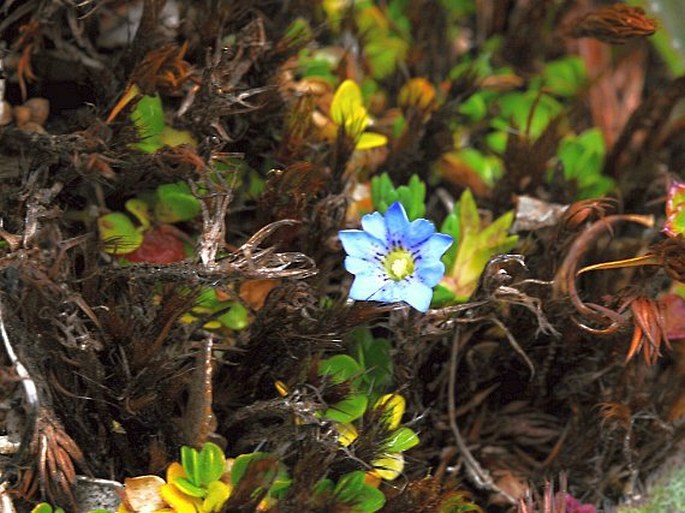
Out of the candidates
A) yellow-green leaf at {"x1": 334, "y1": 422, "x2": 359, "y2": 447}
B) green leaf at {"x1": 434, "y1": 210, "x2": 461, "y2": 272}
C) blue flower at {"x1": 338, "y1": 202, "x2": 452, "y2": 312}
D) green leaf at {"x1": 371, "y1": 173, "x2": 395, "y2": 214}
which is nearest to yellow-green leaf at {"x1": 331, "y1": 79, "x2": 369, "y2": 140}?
green leaf at {"x1": 371, "y1": 173, "x2": 395, "y2": 214}

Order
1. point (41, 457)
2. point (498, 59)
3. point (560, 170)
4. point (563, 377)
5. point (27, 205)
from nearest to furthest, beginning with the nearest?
point (41, 457), point (27, 205), point (563, 377), point (560, 170), point (498, 59)

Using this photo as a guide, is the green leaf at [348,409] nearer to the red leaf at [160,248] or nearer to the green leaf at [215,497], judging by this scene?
the green leaf at [215,497]

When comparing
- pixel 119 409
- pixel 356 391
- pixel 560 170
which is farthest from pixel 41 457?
pixel 560 170

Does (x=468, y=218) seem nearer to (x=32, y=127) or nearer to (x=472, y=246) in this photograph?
(x=472, y=246)

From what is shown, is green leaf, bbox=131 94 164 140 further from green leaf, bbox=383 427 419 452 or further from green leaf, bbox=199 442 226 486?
green leaf, bbox=383 427 419 452

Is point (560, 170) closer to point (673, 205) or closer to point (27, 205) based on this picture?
point (673, 205)

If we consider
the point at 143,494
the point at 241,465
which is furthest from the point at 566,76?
the point at 143,494
